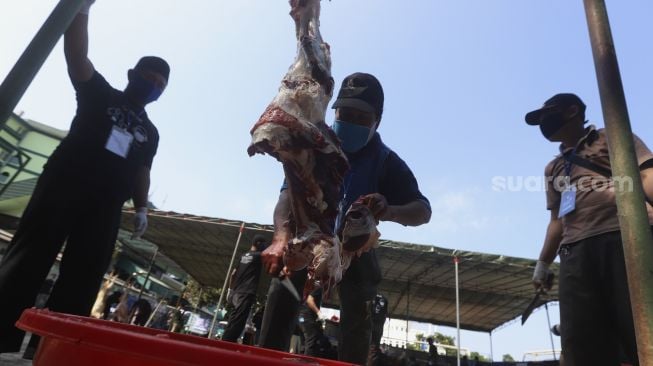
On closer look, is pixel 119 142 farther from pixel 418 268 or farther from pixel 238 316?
pixel 418 268

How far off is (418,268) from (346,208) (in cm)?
1095

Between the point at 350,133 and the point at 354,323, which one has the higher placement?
the point at 350,133

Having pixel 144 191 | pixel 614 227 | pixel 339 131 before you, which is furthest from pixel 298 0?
pixel 144 191

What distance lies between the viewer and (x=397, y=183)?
7.73 feet

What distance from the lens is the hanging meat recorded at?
3.82ft

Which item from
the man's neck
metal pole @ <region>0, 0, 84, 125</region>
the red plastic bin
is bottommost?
the red plastic bin

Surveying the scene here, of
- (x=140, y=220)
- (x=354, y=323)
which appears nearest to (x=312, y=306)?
(x=140, y=220)

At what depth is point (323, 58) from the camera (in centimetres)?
150

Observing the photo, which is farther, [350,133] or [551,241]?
[551,241]

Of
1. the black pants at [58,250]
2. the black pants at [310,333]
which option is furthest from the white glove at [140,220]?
the black pants at [310,333]

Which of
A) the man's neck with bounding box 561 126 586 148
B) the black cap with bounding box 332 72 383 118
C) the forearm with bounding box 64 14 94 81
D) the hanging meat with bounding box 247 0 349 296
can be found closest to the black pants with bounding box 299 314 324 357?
the man's neck with bounding box 561 126 586 148

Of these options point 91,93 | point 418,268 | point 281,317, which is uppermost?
point 418,268

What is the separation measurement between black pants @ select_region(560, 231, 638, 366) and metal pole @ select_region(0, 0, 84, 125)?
317 centimetres

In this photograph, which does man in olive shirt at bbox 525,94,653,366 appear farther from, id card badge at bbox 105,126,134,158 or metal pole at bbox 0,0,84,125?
id card badge at bbox 105,126,134,158
